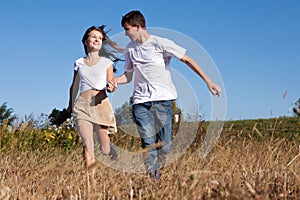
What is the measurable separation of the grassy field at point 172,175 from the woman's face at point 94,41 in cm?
102

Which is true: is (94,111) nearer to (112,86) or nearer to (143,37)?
(112,86)

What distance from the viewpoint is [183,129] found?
627 cm

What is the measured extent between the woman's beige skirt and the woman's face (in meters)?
0.57

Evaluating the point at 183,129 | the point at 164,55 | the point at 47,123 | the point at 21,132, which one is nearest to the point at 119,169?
the point at 164,55

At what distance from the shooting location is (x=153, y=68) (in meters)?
4.62

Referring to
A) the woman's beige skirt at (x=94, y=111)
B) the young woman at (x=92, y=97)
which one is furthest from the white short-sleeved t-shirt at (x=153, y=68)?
the woman's beige skirt at (x=94, y=111)

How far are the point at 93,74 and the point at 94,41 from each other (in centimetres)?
40

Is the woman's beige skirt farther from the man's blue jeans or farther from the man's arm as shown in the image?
the man's arm

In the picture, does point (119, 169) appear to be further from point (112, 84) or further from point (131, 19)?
point (131, 19)

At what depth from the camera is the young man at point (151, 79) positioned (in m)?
4.56

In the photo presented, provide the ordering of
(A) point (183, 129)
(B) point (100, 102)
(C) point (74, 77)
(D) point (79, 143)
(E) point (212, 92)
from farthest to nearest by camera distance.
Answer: (D) point (79, 143) < (A) point (183, 129) < (C) point (74, 77) < (B) point (100, 102) < (E) point (212, 92)

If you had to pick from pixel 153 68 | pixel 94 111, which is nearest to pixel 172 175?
pixel 153 68

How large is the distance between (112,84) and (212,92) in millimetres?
918

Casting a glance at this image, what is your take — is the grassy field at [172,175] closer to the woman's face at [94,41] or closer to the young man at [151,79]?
the young man at [151,79]
